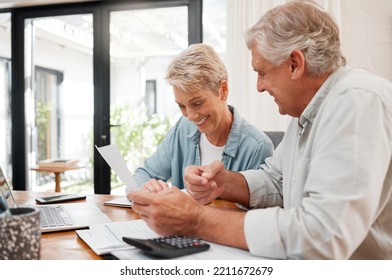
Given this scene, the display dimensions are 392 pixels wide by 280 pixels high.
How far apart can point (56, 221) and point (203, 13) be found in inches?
108

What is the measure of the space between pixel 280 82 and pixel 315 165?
30 cm

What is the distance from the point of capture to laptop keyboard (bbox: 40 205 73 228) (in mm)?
1113

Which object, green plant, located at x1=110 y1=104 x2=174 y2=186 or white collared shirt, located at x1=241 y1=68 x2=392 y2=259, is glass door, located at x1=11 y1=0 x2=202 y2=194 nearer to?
green plant, located at x1=110 y1=104 x2=174 y2=186

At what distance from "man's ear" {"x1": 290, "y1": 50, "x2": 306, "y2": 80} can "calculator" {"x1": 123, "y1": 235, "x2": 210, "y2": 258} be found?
0.46 m

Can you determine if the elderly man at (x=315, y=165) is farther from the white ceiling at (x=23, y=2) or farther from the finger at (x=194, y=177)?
the white ceiling at (x=23, y=2)

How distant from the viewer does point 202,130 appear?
5.66 ft

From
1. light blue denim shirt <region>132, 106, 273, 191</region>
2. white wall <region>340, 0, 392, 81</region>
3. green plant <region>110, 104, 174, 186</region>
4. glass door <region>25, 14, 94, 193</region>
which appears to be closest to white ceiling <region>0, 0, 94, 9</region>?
glass door <region>25, 14, 94, 193</region>

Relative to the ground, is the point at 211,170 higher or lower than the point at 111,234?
higher

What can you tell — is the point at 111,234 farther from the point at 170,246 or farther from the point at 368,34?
the point at 368,34

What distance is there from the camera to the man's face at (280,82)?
100 centimetres

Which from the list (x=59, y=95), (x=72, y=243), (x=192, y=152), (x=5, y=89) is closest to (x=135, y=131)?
(x=59, y=95)

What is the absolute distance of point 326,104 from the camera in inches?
35.7
